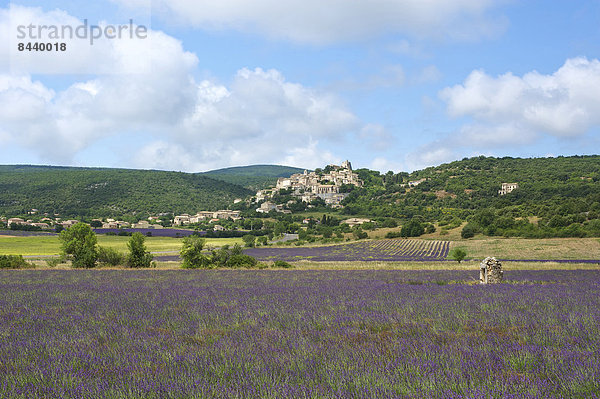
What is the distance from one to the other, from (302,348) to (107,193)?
13985 centimetres

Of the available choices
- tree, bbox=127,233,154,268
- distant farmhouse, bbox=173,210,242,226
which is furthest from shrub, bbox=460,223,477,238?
distant farmhouse, bbox=173,210,242,226

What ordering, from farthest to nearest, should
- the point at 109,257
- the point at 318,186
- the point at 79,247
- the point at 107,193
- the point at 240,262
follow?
the point at 318,186
the point at 107,193
the point at 109,257
the point at 240,262
the point at 79,247

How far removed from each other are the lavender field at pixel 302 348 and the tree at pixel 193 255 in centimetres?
1584

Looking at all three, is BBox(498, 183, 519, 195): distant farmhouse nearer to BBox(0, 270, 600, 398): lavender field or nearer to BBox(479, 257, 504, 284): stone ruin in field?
BBox(479, 257, 504, 284): stone ruin in field

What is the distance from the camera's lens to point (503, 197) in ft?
303

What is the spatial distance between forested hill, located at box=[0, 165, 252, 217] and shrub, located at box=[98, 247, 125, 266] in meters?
90.3

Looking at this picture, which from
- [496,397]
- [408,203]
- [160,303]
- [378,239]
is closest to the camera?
[496,397]

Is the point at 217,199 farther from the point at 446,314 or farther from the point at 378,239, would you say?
the point at 446,314

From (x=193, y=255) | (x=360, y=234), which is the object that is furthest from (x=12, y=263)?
(x=360, y=234)

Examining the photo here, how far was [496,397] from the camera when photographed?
3164mm

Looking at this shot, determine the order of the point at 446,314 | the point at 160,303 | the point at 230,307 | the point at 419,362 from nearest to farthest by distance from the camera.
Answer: the point at 419,362
the point at 446,314
the point at 230,307
the point at 160,303

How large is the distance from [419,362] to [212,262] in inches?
907

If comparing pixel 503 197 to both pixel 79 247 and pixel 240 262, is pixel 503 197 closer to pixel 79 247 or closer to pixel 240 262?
pixel 240 262

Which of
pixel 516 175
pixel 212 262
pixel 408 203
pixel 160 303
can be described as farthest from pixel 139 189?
pixel 160 303
